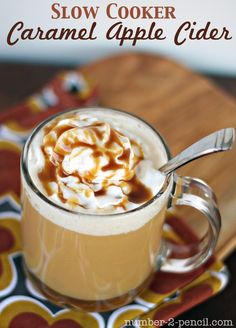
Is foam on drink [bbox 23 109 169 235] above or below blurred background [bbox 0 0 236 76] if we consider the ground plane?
below

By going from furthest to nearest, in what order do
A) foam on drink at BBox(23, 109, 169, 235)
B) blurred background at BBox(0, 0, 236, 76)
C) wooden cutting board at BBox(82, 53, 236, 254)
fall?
1. blurred background at BBox(0, 0, 236, 76)
2. wooden cutting board at BBox(82, 53, 236, 254)
3. foam on drink at BBox(23, 109, 169, 235)

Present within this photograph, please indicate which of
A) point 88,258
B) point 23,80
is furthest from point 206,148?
point 23,80

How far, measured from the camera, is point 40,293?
0.79 metres

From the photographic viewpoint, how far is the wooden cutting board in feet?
3.22

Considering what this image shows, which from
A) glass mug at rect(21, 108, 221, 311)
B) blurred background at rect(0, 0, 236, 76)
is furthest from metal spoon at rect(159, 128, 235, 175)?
blurred background at rect(0, 0, 236, 76)

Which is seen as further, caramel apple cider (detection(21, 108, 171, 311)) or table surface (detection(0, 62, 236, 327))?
table surface (detection(0, 62, 236, 327))

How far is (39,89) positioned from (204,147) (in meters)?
0.53

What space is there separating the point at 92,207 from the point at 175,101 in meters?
0.47

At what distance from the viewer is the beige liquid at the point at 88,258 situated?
71 cm

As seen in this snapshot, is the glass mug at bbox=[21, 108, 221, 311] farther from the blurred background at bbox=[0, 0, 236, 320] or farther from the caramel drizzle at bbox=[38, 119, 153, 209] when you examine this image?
the blurred background at bbox=[0, 0, 236, 320]

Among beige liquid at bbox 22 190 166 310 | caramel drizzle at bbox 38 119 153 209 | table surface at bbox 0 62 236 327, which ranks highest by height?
caramel drizzle at bbox 38 119 153 209

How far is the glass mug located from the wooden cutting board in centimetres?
19

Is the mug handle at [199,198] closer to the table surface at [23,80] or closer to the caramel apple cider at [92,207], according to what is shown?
the caramel apple cider at [92,207]

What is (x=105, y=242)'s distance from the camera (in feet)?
2.28
